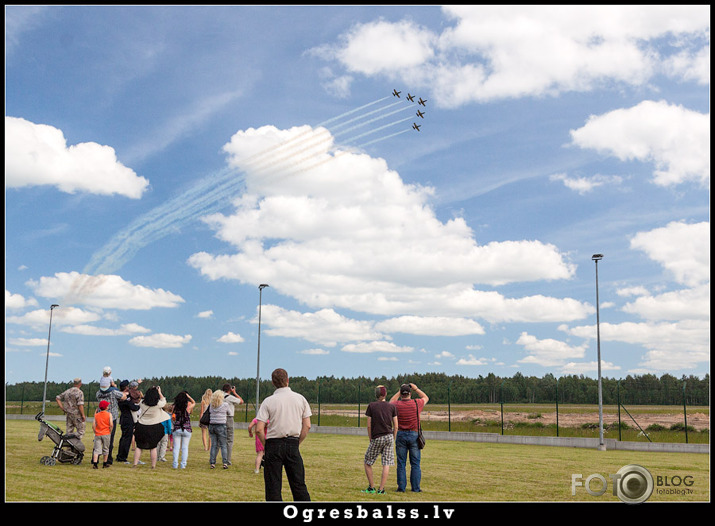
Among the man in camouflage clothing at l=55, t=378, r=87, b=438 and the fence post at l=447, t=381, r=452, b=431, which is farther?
the fence post at l=447, t=381, r=452, b=431

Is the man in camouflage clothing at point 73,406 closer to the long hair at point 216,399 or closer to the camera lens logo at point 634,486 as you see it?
the long hair at point 216,399

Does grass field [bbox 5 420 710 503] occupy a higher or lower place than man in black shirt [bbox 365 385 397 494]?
lower

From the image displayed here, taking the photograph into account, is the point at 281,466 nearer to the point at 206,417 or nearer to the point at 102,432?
the point at 206,417

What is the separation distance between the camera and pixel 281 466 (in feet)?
24.5

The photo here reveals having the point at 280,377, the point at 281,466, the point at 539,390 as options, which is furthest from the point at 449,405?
the point at 281,466

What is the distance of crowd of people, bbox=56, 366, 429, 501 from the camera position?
750cm

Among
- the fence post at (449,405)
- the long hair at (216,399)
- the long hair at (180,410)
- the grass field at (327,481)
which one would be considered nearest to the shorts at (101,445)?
the grass field at (327,481)

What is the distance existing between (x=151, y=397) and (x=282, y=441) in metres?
6.32

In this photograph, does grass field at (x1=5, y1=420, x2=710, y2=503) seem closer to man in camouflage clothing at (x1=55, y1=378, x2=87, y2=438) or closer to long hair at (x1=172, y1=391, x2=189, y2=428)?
man in camouflage clothing at (x1=55, y1=378, x2=87, y2=438)

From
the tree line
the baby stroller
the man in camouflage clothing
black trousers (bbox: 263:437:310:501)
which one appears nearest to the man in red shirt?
black trousers (bbox: 263:437:310:501)

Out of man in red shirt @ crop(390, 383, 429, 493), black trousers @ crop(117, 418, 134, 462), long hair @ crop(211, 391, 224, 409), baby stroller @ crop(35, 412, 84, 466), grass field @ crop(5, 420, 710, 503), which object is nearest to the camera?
grass field @ crop(5, 420, 710, 503)

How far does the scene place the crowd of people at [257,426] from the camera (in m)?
7.50
